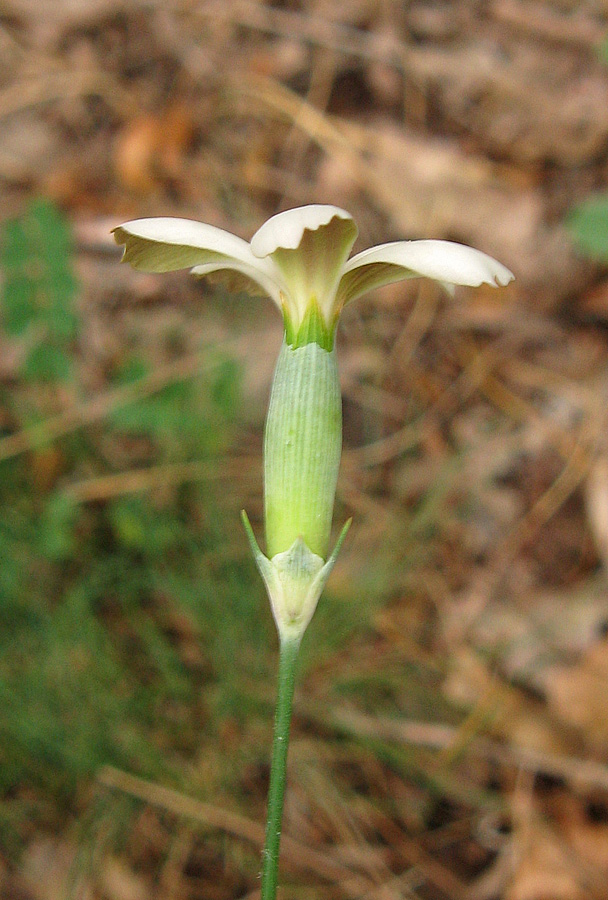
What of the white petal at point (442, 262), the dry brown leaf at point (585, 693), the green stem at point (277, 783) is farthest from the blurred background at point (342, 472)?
the white petal at point (442, 262)

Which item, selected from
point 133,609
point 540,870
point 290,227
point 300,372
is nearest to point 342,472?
point 133,609

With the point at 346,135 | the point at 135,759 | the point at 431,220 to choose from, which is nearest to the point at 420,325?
the point at 431,220

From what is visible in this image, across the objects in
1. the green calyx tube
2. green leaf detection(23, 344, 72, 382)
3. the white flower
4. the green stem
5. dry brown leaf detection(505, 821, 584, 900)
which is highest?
green leaf detection(23, 344, 72, 382)

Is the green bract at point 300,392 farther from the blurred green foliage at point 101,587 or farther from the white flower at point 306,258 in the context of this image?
the blurred green foliage at point 101,587

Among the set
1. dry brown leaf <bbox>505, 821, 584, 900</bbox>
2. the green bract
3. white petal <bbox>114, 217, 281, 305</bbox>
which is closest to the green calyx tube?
the green bract

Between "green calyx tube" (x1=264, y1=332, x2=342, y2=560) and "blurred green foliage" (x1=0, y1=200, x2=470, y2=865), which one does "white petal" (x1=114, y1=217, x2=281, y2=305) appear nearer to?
"green calyx tube" (x1=264, y1=332, x2=342, y2=560)

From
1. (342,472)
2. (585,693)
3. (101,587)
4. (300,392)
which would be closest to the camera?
(300,392)

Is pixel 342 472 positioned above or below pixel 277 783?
above

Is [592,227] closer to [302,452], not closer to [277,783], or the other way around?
[302,452]

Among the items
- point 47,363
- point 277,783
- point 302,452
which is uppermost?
point 47,363
